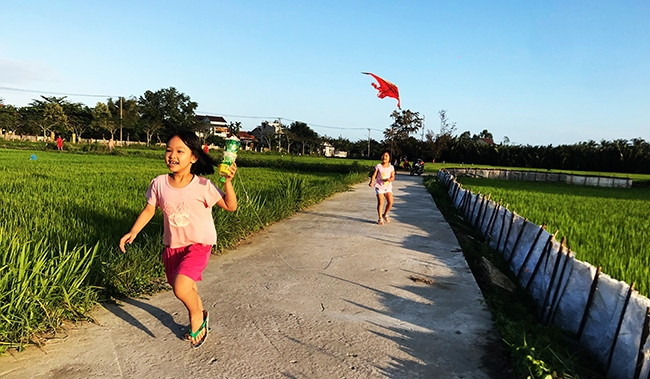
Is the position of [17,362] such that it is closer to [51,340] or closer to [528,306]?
[51,340]

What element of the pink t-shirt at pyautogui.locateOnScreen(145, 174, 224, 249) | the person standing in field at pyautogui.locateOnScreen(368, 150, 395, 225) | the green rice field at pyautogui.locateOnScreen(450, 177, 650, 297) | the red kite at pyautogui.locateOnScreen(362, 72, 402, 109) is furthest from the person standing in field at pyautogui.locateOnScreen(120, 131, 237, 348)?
the red kite at pyautogui.locateOnScreen(362, 72, 402, 109)

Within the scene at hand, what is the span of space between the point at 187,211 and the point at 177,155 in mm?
381

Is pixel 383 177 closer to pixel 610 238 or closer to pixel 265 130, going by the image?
pixel 610 238

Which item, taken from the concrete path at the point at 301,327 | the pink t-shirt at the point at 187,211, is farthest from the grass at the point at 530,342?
the pink t-shirt at the point at 187,211

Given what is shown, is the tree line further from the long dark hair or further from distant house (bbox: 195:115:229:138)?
the long dark hair

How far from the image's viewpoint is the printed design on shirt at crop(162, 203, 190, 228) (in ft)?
9.70

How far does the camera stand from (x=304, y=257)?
5344mm

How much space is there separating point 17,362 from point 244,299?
165 centimetres

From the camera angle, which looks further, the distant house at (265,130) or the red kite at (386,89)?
the distant house at (265,130)

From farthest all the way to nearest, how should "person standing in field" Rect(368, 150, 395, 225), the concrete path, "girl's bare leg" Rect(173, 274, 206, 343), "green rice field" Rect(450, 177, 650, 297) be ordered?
"person standing in field" Rect(368, 150, 395, 225) → "green rice field" Rect(450, 177, 650, 297) → "girl's bare leg" Rect(173, 274, 206, 343) → the concrete path

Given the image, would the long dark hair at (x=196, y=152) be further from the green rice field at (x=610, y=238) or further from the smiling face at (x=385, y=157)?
the smiling face at (x=385, y=157)

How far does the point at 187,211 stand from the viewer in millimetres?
2975

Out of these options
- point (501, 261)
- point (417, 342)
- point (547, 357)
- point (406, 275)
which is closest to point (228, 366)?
point (417, 342)

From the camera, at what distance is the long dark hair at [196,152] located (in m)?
2.98
